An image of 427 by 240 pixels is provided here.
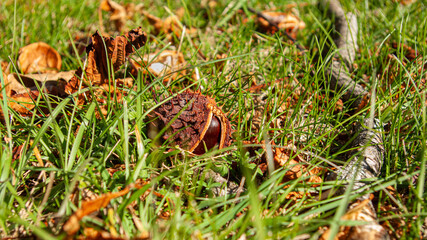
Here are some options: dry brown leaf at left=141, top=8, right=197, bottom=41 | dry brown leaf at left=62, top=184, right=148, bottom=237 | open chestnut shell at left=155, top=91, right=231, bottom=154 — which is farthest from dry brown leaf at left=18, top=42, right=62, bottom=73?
dry brown leaf at left=62, top=184, right=148, bottom=237

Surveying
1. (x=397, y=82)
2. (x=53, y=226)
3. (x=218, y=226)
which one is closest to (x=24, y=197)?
(x=53, y=226)

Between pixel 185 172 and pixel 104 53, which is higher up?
pixel 104 53

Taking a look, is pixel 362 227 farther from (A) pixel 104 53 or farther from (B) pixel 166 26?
(B) pixel 166 26

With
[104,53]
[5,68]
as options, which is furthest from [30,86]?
[104,53]

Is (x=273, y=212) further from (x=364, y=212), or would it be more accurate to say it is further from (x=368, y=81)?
(x=368, y=81)

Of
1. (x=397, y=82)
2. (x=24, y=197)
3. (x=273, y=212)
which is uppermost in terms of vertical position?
(x=397, y=82)

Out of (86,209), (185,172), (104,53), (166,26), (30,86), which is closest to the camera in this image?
(86,209)

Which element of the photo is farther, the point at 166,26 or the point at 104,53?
the point at 166,26
